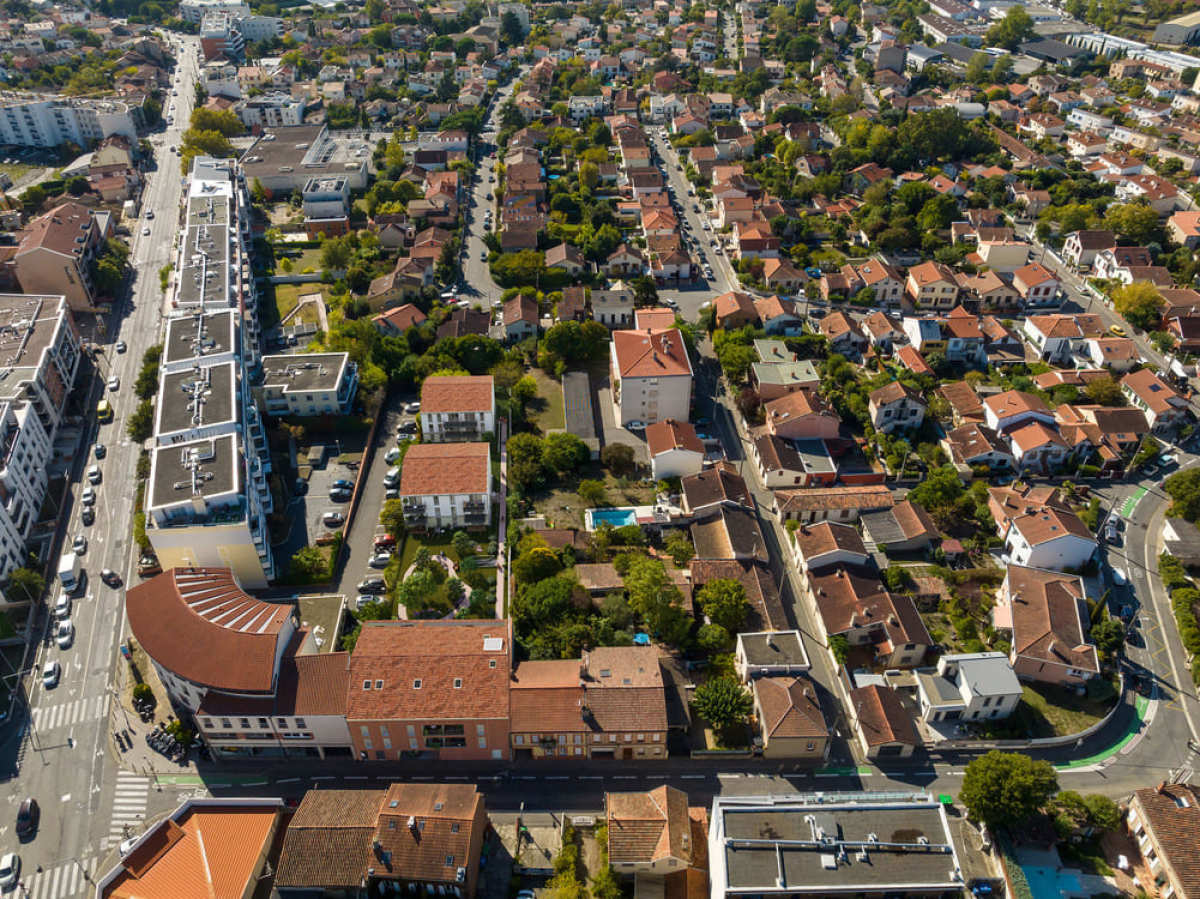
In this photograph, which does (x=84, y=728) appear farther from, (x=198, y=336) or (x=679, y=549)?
(x=679, y=549)

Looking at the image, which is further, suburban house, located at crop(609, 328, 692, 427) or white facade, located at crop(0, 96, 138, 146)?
white facade, located at crop(0, 96, 138, 146)

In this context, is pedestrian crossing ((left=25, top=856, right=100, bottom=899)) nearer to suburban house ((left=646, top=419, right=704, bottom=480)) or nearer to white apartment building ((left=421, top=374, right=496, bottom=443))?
white apartment building ((left=421, top=374, right=496, bottom=443))

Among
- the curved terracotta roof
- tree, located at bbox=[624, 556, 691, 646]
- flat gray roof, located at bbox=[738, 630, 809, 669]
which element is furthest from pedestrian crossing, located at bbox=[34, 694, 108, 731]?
flat gray roof, located at bbox=[738, 630, 809, 669]

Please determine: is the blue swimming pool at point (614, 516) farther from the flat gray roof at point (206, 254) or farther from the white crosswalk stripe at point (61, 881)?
the flat gray roof at point (206, 254)

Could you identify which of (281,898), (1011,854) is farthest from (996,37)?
(281,898)

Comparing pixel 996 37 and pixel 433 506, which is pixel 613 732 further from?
pixel 996 37

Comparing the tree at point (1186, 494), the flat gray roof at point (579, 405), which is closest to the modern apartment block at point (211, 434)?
the flat gray roof at point (579, 405)

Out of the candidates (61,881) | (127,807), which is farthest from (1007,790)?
(61,881)
